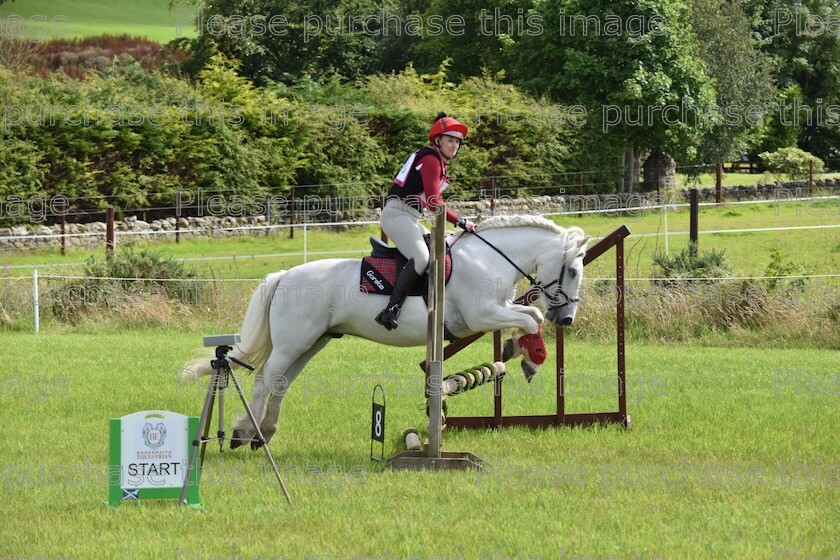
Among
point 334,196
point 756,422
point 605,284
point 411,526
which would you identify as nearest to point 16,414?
point 411,526

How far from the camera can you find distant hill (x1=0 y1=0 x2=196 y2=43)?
218 feet

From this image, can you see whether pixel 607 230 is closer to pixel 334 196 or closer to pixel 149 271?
pixel 334 196

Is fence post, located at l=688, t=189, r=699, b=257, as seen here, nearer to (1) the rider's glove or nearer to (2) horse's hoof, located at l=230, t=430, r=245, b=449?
(1) the rider's glove

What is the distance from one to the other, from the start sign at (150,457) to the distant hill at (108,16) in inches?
2344

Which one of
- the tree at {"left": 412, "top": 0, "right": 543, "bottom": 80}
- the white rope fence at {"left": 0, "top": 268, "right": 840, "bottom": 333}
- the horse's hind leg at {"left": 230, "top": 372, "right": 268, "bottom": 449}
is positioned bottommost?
the horse's hind leg at {"left": 230, "top": 372, "right": 268, "bottom": 449}

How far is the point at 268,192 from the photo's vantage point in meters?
28.6

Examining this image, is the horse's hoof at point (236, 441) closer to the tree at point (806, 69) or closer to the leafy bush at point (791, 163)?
the leafy bush at point (791, 163)

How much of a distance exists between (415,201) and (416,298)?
756 millimetres

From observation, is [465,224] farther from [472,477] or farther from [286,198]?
[286,198]

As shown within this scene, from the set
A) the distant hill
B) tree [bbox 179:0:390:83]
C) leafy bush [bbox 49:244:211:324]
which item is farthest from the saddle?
the distant hill

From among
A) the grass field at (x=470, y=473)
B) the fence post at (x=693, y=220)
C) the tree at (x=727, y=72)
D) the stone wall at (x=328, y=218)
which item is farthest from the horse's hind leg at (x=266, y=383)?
the tree at (x=727, y=72)

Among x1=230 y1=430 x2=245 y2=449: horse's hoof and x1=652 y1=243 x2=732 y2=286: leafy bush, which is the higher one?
x1=652 y1=243 x2=732 y2=286: leafy bush

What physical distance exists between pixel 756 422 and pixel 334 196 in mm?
21173

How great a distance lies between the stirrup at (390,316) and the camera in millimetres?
8562
